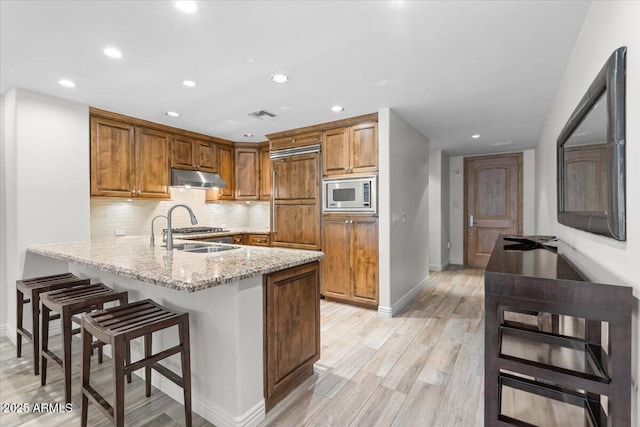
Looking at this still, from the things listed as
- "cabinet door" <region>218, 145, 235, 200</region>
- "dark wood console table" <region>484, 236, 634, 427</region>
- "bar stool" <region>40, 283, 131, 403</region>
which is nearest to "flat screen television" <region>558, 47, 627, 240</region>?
"dark wood console table" <region>484, 236, 634, 427</region>

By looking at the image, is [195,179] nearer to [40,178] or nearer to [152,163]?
[152,163]

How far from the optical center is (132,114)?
11.9ft

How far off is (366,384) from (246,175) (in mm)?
3874

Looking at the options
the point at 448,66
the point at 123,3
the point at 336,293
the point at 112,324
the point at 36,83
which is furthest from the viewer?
the point at 336,293

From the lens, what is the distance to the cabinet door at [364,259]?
12.0 feet

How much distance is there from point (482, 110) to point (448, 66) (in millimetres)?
1370

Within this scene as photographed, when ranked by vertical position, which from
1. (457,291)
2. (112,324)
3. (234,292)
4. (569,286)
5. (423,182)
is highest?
(423,182)

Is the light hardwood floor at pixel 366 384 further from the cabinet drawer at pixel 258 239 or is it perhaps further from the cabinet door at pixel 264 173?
the cabinet door at pixel 264 173

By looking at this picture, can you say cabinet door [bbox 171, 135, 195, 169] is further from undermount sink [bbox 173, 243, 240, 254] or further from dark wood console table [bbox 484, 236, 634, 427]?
dark wood console table [bbox 484, 236, 634, 427]

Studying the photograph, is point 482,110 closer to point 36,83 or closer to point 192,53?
point 192,53

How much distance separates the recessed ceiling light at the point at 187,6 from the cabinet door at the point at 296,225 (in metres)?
2.71

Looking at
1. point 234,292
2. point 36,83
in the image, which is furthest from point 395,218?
point 36,83

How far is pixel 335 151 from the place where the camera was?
3965 mm

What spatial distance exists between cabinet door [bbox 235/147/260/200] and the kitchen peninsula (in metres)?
3.01
